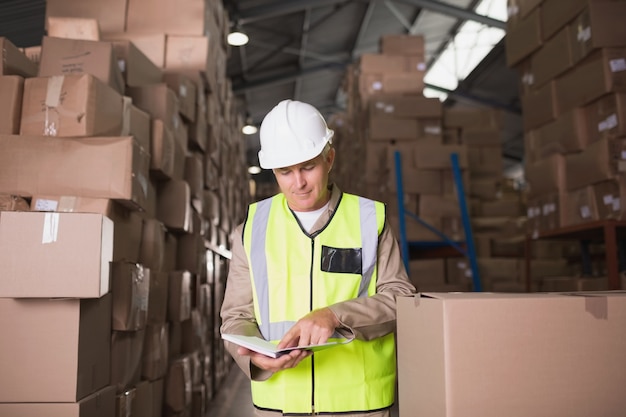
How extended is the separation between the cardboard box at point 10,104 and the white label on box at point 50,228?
817 millimetres

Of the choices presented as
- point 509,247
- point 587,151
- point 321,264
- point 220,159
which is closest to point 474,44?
point 509,247

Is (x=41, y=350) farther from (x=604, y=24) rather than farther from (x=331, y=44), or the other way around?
(x=331, y=44)

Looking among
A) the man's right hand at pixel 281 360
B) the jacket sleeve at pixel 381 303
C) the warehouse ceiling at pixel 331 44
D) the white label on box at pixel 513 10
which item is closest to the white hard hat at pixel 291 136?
the jacket sleeve at pixel 381 303

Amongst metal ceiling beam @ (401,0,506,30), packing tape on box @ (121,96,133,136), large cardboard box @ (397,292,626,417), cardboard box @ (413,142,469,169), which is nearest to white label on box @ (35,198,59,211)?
packing tape on box @ (121,96,133,136)

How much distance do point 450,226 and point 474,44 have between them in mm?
6872

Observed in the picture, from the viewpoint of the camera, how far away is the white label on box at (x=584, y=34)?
400 cm

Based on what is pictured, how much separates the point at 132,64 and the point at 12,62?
86cm

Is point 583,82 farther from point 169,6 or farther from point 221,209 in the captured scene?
point 221,209

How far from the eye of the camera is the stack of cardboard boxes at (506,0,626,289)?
3910 mm

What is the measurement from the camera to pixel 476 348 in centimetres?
122

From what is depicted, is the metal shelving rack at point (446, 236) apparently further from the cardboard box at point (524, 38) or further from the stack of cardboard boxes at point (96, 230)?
the stack of cardboard boxes at point (96, 230)

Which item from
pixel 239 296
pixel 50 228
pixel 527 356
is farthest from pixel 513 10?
pixel 527 356

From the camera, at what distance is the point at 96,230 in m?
1.97

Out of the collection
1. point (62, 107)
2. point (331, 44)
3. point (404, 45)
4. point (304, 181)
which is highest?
point (331, 44)
